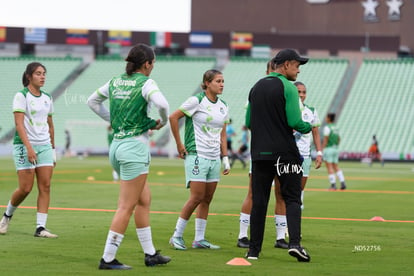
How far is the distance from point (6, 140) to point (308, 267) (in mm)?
49688

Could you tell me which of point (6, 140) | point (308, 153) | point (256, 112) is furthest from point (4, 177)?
point (6, 140)

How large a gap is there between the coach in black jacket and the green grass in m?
0.40

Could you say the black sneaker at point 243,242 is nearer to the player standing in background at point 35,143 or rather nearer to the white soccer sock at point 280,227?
the white soccer sock at point 280,227

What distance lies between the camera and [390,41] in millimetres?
65000

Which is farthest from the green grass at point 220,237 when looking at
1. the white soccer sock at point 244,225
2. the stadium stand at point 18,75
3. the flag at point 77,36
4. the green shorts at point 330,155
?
the flag at point 77,36

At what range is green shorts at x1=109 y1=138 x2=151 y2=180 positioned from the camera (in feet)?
28.7

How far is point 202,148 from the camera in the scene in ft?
36.5

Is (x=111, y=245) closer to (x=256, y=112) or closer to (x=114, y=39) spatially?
(x=256, y=112)

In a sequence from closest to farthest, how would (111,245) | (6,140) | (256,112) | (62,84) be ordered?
(111,245) → (256,112) → (6,140) → (62,84)

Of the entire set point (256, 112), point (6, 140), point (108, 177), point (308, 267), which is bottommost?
point (6, 140)

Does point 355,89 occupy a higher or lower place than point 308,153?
lower

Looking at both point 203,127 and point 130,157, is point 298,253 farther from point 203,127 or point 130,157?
point 203,127

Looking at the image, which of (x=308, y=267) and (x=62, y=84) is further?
(x=62, y=84)

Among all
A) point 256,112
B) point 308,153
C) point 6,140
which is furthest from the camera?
point 6,140
